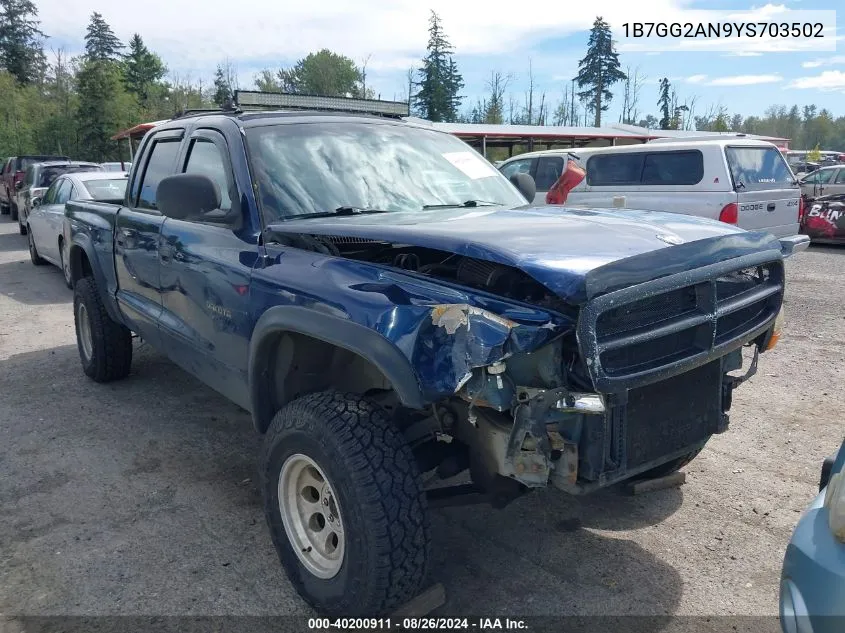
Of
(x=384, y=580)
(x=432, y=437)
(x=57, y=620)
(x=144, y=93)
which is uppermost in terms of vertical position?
(x=144, y=93)

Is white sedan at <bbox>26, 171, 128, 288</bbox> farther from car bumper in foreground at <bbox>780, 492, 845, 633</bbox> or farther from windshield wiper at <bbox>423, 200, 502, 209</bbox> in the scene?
car bumper in foreground at <bbox>780, 492, 845, 633</bbox>

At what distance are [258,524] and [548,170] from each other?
10.1 meters

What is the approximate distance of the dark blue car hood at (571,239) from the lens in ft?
7.31

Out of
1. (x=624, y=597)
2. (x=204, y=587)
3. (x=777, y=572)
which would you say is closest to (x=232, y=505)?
(x=204, y=587)

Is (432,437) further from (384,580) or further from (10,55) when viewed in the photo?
(10,55)

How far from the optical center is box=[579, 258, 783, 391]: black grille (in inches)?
87.1

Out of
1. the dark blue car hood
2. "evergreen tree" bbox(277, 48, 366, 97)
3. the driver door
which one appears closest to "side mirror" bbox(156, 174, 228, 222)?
the driver door

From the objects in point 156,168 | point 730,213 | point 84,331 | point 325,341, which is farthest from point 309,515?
point 730,213

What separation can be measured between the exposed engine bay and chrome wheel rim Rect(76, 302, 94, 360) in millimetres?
3698

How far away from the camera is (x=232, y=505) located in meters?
3.69

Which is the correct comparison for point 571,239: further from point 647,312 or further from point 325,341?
point 325,341

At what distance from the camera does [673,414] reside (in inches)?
101

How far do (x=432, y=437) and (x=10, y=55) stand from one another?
238 ft

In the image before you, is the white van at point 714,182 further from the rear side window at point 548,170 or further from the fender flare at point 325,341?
the fender flare at point 325,341
